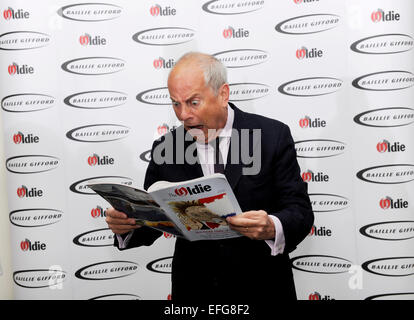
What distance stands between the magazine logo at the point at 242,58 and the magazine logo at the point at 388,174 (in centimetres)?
89

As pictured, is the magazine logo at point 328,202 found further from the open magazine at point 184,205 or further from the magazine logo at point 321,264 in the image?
the open magazine at point 184,205

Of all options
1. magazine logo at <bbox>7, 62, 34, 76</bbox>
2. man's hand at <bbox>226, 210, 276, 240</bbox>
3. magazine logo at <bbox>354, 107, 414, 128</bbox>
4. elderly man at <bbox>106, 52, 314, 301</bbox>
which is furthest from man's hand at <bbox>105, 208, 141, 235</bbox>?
magazine logo at <bbox>354, 107, 414, 128</bbox>

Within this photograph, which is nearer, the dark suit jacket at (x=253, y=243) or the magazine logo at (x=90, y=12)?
the dark suit jacket at (x=253, y=243)

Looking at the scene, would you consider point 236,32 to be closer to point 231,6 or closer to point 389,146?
point 231,6

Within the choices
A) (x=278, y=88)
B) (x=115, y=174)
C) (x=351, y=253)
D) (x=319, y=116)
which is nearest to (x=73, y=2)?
(x=115, y=174)

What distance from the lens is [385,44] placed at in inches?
98.8

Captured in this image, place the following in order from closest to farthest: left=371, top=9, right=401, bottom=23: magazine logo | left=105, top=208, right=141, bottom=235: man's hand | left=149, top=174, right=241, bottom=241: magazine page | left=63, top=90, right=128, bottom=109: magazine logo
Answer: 1. left=149, top=174, right=241, bottom=241: magazine page
2. left=105, top=208, right=141, bottom=235: man's hand
3. left=371, top=9, right=401, bottom=23: magazine logo
4. left=63, top=90, right=128, bottom=109: magazine logo

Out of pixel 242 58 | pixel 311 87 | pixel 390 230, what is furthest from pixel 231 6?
pixel 390 230

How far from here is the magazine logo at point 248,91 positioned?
103 inches

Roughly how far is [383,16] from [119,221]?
1.86 metres

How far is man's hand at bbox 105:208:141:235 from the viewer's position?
173 centimetres

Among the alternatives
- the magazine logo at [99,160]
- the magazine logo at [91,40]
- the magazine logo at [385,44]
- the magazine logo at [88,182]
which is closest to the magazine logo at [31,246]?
the magazine logo at [88,182]

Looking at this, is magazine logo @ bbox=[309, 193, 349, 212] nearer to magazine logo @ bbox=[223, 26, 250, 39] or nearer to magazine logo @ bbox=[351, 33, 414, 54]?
magazine logo @ bbox=[351, 33, 414, 54]

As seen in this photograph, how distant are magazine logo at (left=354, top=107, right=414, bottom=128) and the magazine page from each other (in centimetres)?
129
